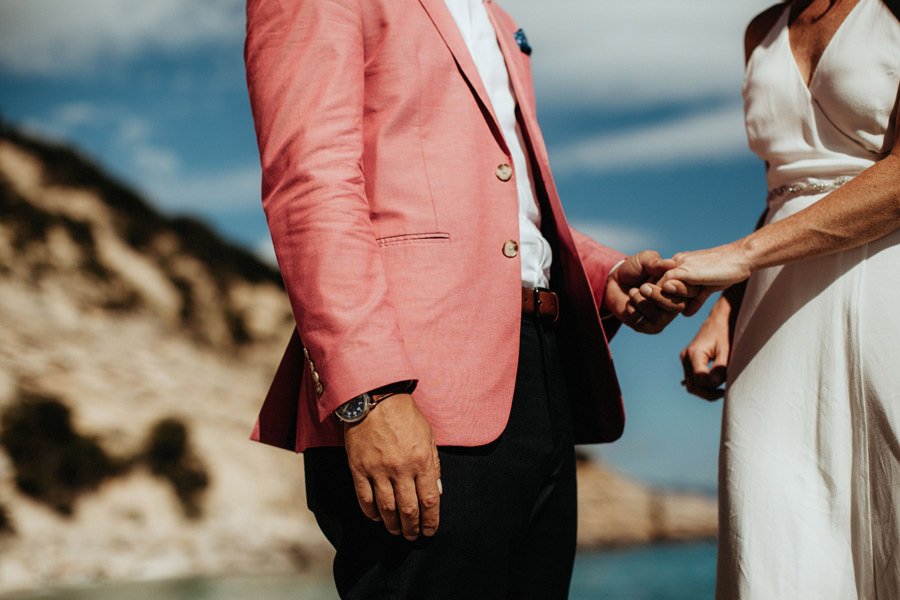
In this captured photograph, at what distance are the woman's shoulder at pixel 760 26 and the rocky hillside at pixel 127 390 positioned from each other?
1276 centimetres

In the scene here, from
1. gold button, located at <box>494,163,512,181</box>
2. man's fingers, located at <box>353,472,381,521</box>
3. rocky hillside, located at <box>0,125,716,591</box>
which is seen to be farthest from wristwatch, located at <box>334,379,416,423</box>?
rocky hillside, located at <box>0,125,716,591</box>

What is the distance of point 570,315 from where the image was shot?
7.51 ft

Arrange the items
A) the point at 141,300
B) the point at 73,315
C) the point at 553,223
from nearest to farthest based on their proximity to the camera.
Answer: the point at 553,223, the point at 73,315, the point at 141,300

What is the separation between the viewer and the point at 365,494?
5.61 ft

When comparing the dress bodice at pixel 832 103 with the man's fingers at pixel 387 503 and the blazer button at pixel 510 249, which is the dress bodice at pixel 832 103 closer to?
the blazer button at pixel 510 249

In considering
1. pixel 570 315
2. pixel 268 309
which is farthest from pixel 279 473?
pixel 570 315

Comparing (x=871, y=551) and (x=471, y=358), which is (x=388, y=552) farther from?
(x=871, y=551)

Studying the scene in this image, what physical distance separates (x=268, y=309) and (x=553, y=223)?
20540 millimetres

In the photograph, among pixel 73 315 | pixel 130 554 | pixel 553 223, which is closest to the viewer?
pixel 553 223

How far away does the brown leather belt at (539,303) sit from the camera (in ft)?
6.85

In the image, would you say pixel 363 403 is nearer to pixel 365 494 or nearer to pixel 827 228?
pixel 365 494

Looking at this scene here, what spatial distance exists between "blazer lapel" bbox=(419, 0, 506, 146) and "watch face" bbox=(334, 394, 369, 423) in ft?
2.26

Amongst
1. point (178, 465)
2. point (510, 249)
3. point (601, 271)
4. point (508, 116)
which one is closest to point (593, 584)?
point (178, 465)

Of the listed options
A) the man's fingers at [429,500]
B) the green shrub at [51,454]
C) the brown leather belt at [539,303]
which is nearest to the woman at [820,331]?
the brown leather belt at [539,303]
